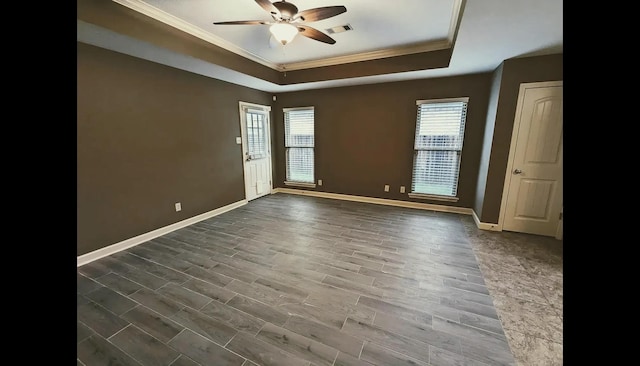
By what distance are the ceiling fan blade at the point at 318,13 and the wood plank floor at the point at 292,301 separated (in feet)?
7.92

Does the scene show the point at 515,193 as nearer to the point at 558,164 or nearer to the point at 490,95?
the point at 558,164

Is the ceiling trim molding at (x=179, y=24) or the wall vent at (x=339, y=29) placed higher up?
the wall vent at (x=339, y=29)

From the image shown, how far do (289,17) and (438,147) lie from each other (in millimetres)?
3296

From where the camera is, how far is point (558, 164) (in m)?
3.19

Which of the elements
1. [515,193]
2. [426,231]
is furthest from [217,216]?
[515,193]

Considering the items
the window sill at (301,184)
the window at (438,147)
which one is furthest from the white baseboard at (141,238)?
the window at (438,147)

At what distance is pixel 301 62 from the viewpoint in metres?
4.30

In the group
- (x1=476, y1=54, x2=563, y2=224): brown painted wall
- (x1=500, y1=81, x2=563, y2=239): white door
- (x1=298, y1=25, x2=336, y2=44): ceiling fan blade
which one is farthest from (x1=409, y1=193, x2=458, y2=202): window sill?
(x1=298, y1=25, x2=336, y2=44): ceiling fan blade

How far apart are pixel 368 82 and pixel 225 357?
4.40 meters

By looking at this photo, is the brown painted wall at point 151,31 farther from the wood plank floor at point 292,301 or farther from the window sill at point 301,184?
the window sill at point 301,184

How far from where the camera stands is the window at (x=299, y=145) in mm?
5457

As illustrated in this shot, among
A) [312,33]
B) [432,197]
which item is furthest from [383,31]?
[432,197]

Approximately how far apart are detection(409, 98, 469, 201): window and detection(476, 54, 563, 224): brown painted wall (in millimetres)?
774
